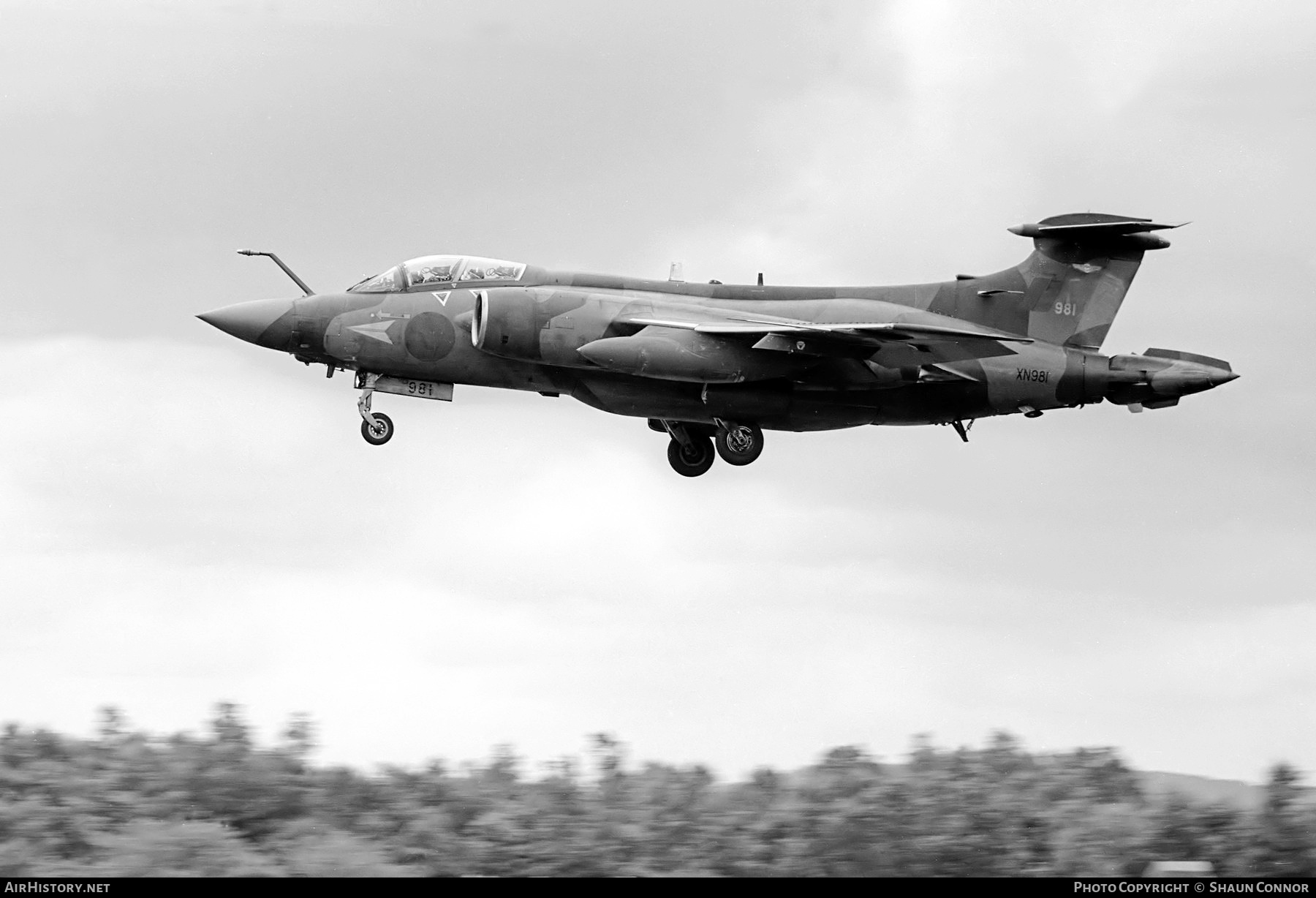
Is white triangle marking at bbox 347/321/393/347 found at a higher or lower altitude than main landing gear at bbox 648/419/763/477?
higher

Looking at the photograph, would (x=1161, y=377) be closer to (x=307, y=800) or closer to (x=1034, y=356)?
(x=1034, y=356)

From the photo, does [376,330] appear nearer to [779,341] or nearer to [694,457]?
[694,457]

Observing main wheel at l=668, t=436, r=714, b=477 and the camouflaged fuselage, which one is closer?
the camouflaged fuselage

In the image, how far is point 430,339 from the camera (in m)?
21.7


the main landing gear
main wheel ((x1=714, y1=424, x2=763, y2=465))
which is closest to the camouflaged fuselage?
main wheel ((x1=714, y1=424, x2=763, y2=465))

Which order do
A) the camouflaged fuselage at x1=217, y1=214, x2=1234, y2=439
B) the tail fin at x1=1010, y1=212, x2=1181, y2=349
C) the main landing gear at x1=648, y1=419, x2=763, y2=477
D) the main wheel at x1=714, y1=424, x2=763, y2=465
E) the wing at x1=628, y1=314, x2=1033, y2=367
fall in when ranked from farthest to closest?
the main landing gear at x1=648, y1=419, x2=763, y2=477 < the tail fin at x1=1010, y1=212, x2=1181, y2=349 < the main wheel at x1=714, y1=424, x2=763, y2=465 < the camouflaged fuselage at x1=217, y1=214, x2=1234, y2=439 < the wing at x1=628, y1=314, x2=1033, y2=367

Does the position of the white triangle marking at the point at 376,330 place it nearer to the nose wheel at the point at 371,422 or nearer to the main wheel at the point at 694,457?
the nose wheel at the point at 371,422

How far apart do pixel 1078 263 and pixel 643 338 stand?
7.32 m

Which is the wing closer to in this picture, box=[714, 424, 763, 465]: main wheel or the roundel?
box=[714, 424, 763, 465]: main wheel

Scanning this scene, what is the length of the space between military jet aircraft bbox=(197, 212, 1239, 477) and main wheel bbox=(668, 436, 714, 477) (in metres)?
0.10

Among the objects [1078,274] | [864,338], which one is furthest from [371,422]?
[1078,274]

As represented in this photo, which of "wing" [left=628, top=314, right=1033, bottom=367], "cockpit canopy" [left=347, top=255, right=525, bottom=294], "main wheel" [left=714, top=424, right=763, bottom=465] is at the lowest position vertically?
"main wheel" [left=714, top=424, right=763, bottom=465]

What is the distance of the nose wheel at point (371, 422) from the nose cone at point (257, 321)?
137cm

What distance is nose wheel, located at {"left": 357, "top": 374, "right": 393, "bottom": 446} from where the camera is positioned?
2209 cm
